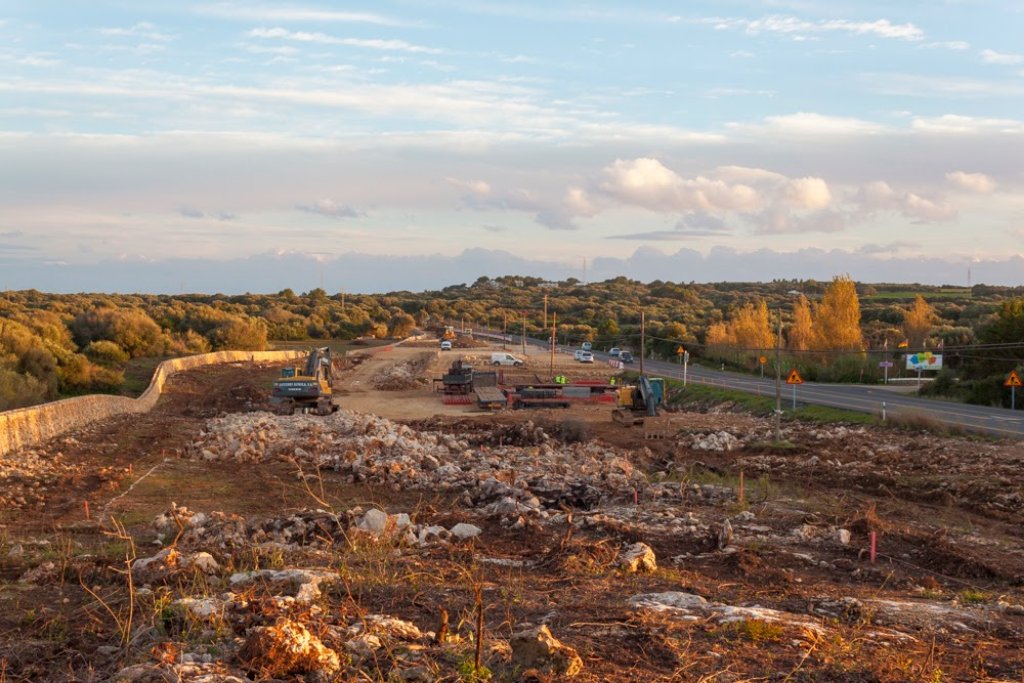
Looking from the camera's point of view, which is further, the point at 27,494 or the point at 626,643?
the point at 27,494

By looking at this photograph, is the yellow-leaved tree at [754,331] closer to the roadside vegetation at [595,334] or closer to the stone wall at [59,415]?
the roadside vegetation at [595,334]

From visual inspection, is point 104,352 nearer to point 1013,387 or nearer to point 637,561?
point 1013,387

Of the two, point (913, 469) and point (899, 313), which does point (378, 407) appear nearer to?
point (913, 469)

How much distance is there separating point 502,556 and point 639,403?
25.9 metres

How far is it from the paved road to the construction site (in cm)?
342

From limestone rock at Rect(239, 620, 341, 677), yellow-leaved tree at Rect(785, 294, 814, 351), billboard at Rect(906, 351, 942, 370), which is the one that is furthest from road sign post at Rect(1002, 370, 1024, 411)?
limestone rock at Rect(239, 620, 341, 677)

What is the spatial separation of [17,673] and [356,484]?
47.4 ft

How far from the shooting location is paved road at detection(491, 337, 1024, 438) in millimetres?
33031

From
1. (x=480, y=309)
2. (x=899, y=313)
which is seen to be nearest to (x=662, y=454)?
(x=899, y=313)

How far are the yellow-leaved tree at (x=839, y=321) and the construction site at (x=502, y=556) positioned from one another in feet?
100

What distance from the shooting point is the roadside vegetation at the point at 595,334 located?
4216 centimetres

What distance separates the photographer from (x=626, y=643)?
25.2ft

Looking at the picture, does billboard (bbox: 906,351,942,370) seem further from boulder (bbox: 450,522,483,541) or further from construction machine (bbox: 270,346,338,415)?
boulder (bbox: 450,522,483,541)

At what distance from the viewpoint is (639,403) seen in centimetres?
3750
